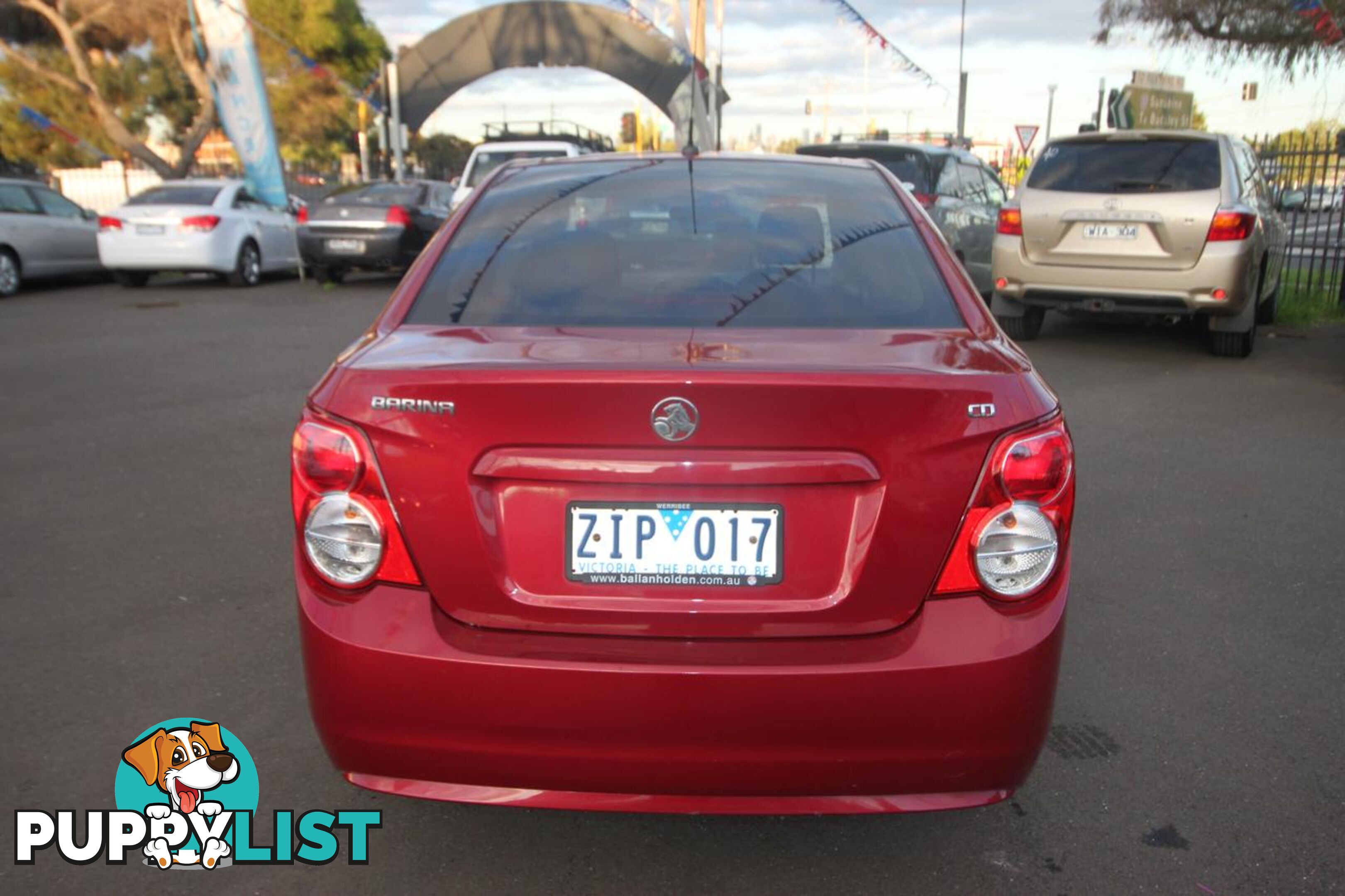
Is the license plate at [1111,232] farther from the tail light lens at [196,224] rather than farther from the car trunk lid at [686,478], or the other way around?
the tail light lens at [196,224]

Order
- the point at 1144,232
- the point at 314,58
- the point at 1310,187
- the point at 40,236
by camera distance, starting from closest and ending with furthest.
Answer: the point at 1144,232 → the point at 1310,187 → the point at 40,236 → the point at 314,58

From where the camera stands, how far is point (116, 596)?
14.4 feet

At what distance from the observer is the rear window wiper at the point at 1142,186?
30.4 feet

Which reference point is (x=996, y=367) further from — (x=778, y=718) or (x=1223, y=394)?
(x=1223, y=394)

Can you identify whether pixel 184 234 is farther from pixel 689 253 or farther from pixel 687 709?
pixel 687 709

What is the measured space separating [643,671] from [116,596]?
2.94 meters

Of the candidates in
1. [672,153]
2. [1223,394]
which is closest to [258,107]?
[1223,394]

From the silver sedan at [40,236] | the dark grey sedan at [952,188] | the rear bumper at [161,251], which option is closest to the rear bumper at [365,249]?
the rear bumper at [161,251]

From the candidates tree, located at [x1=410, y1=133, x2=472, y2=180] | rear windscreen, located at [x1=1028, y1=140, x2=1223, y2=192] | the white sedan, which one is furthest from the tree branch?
rear windscreen, located at [x1=1028, y1=140, x2=1223, y2=192]

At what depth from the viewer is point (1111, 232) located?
9.35 m

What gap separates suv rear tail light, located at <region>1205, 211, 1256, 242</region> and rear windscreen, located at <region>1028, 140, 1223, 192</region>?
273 millimetres

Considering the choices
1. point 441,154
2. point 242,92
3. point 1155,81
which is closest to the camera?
point 242,92

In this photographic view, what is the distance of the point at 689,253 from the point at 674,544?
3.76ft

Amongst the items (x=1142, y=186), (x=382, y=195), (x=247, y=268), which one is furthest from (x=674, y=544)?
(x=247, y=268)
